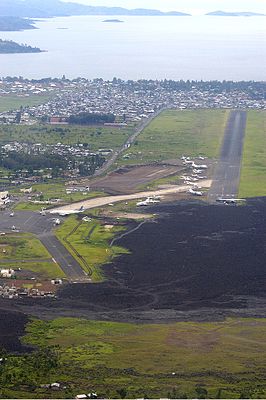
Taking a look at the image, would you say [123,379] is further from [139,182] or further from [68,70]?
[68,70]

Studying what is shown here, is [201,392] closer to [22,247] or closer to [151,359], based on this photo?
[151,359]

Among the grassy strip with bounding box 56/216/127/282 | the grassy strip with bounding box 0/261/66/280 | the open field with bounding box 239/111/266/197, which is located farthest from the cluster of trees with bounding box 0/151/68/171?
the grassy strip with bounding box 0/261/66/280

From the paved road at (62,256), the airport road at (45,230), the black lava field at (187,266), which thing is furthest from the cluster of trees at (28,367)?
the airport road at (45,230)

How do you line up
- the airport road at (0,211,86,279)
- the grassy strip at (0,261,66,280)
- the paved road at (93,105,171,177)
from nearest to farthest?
the grassy strip at (0,261,66,280) < the airport road at (0,211,86,279) < the paved road at (93,105,171,177)

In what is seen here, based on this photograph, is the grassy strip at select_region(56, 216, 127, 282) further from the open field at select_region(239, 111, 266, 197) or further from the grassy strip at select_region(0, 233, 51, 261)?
the open field at select_region(239, 111, 266, 197)

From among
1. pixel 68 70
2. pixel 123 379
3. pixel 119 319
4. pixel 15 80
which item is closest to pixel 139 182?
pixel 119 319

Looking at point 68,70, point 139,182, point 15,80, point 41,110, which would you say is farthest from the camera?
point 68,70
